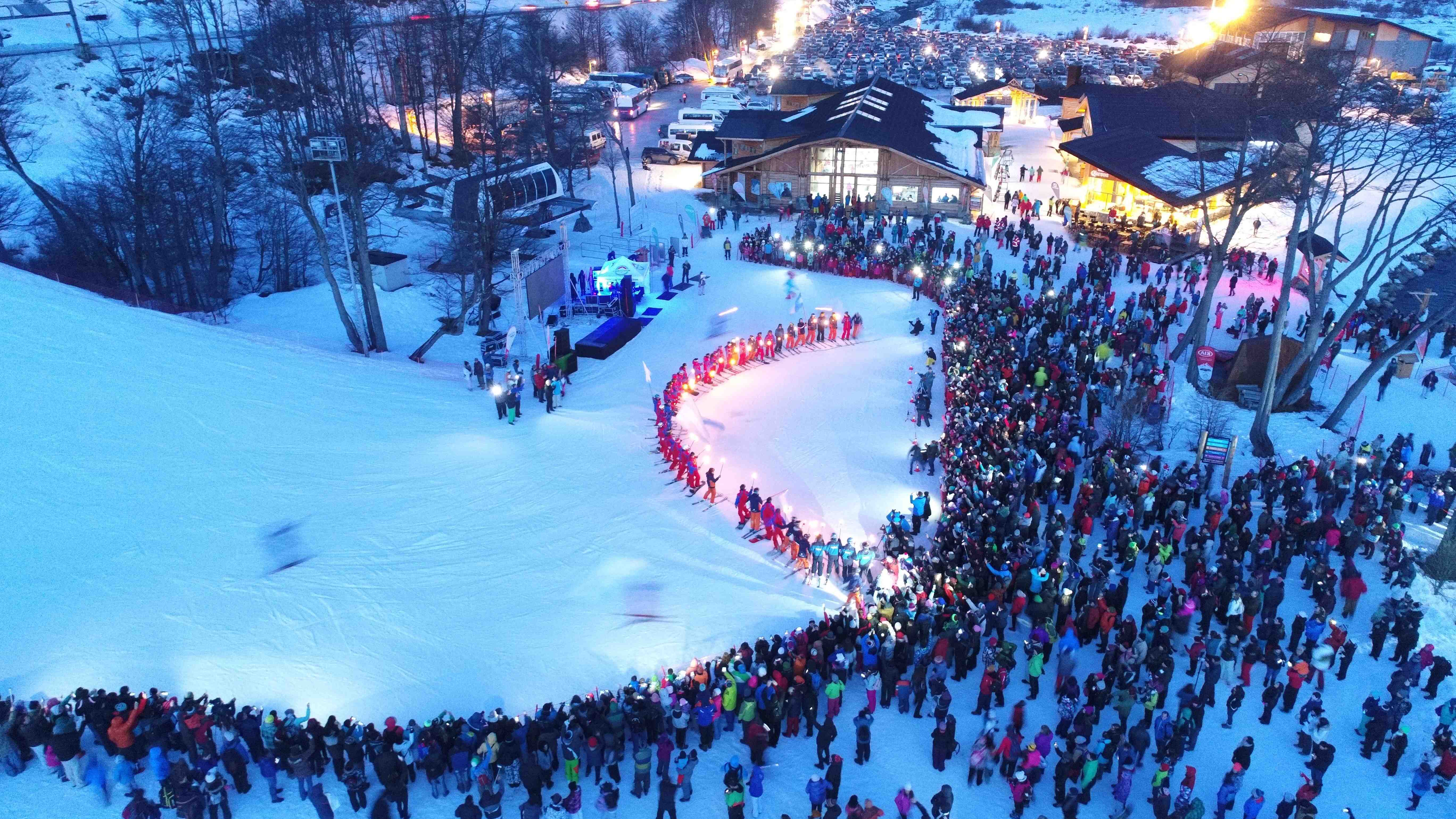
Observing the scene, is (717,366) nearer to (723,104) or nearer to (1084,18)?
(723,104)

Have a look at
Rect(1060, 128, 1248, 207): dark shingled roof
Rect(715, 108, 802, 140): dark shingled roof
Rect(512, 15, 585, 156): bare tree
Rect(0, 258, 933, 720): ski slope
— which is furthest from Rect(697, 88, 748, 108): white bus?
Rect(0, 258, 933, 720): ski slope

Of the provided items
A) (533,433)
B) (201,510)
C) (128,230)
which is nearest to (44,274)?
(128,230)

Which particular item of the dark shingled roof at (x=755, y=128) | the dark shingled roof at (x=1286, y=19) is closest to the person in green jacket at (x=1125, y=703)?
the dark shingled roof at (x=755, y=128)

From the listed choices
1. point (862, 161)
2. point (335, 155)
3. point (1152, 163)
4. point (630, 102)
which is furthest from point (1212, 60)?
point (335, 155)

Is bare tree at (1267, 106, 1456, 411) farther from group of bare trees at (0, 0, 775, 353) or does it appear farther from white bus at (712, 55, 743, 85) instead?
white bus at (712, 55, 743, 85)

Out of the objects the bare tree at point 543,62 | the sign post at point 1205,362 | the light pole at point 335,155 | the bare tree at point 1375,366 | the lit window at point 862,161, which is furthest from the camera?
the bare tree at point 543,62

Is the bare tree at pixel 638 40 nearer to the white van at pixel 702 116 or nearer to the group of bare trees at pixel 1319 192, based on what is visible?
the white van at pixel 702 116
